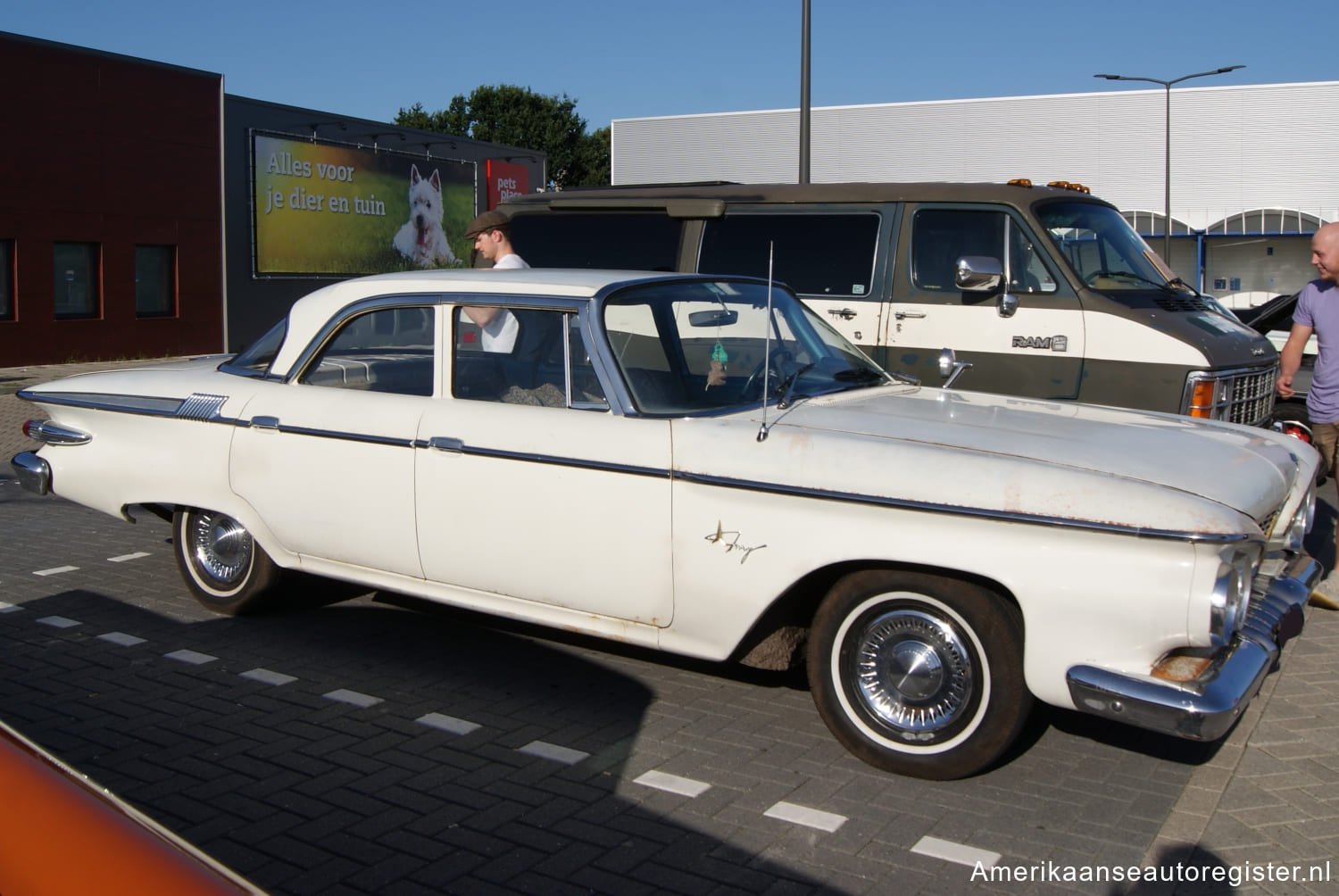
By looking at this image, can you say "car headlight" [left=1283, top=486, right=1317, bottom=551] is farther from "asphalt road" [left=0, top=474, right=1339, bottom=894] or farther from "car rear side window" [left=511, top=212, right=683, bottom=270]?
"car rear side window" [left=511, top=212, right=683, bottom=270]

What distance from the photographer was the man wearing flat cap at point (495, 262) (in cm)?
485

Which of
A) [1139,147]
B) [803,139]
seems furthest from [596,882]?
[1139,147]

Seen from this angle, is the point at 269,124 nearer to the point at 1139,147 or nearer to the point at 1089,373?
the point at 1089,373

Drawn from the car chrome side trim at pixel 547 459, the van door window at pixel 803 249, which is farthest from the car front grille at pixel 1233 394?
the car chrome side trim at pixel 547 459

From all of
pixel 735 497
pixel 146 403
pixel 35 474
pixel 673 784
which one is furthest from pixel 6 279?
pixel 673 784

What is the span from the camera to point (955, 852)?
11.4ft

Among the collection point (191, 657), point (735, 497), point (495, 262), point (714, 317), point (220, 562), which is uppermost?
point (495, 262)

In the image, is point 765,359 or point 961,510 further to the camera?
point 765,359

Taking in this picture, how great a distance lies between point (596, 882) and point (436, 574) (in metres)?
1.82

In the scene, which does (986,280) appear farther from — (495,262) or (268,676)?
(268,676)

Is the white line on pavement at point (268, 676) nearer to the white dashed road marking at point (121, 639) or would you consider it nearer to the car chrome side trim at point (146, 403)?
the white dashed road marking at point (121, 639)

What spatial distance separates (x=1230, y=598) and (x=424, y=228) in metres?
29.2

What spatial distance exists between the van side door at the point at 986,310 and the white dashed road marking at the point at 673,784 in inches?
153

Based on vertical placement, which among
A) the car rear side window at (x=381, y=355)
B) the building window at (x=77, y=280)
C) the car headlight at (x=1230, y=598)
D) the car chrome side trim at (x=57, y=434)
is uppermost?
the building window at (x=77, y=280)
